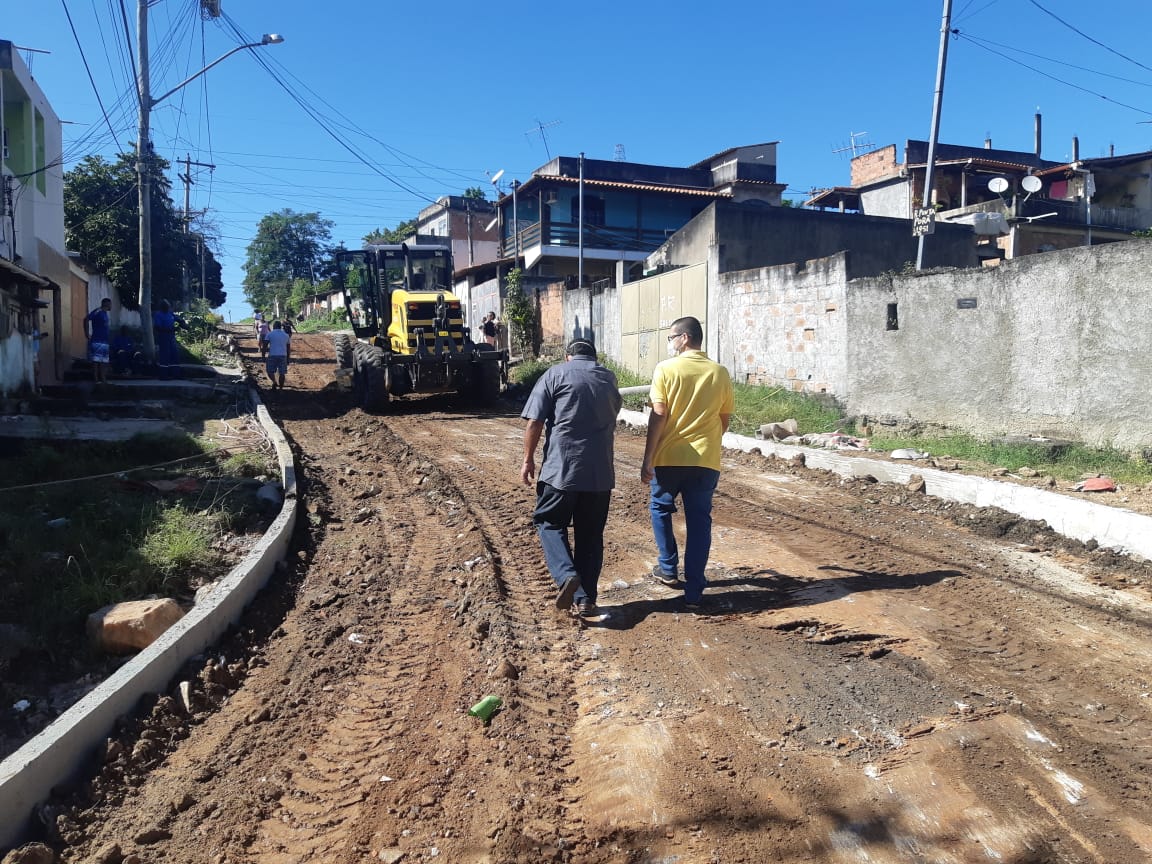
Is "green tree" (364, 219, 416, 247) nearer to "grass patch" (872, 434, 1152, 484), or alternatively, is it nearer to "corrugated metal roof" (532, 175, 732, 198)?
"corrugated metal roof" (532, 175, 732, 198)

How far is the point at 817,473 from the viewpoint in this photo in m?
9.51

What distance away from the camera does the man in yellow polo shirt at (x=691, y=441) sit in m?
4.98

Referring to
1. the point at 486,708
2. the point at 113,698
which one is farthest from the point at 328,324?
the point at 486,708

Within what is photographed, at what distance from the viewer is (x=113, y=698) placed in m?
3.64

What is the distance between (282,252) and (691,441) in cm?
7413

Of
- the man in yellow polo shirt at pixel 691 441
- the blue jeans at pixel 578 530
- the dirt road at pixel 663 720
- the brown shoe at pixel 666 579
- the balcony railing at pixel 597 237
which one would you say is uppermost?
the balcony railing at pixel 597 237

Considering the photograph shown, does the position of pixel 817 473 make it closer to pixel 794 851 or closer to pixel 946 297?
pixel 946 297

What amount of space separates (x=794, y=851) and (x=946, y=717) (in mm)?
1227

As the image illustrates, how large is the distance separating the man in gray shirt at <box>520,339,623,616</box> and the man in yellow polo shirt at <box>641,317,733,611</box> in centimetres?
30

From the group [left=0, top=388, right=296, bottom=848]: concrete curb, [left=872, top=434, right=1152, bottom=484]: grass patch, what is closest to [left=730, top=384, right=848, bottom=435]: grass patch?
[left=872, top=434, right=1152, bottom=484]: grass patch

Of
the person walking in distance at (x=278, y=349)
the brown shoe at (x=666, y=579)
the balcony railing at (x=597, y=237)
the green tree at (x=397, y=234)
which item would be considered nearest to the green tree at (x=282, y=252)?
the green tree at (x=397, y=234)

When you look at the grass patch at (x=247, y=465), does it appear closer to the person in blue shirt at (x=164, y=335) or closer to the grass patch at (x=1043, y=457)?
the grass patch at (x=1043, y=457)

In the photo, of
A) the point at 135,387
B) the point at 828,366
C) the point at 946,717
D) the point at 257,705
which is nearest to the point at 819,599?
the point at 946,717

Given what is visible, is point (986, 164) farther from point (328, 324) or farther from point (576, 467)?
point (328, 324)
